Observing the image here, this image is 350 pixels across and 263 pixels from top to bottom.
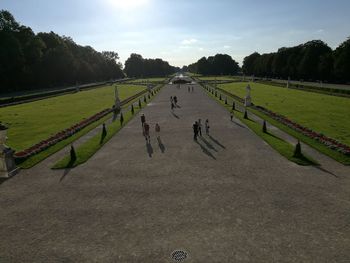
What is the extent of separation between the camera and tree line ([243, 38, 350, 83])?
2857 inches

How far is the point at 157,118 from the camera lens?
33094 mm

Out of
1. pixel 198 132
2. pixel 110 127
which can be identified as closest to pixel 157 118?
pixel 110 127

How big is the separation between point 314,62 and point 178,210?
9636 centimetres

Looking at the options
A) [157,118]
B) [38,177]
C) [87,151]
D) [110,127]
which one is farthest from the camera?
[157,118]

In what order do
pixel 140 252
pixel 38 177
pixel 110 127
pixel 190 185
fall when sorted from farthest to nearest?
pixel 110 127 → pixel 38 177 → pixel 190 185 → pixel 140 252

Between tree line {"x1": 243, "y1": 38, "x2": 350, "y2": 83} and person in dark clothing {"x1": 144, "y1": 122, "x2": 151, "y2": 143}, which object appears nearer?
person in dark clothing {"x1": 144, "y1": 122, "x2": 151, "y2": 143}

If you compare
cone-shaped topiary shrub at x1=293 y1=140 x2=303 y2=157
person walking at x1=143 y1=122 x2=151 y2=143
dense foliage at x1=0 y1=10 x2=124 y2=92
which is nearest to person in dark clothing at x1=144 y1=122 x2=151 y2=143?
person walking at x1=143 y1=122 x2=151 y2=143

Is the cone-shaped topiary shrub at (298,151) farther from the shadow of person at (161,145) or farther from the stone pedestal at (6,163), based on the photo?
the stone pedestal at (6,163)

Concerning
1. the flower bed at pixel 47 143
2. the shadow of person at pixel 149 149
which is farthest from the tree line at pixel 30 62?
the shadow of person at pixel 149 149

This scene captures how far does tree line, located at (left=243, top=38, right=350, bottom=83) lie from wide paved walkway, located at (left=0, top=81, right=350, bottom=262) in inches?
2647

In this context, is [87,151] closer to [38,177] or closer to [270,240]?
[38,177]

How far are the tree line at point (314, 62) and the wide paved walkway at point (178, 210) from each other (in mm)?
67221

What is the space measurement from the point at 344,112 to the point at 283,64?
90179 millimetres

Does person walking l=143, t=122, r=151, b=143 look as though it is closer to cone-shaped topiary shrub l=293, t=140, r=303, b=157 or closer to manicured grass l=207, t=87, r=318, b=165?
manicured grass l=207, t=87, r=318, b=165
